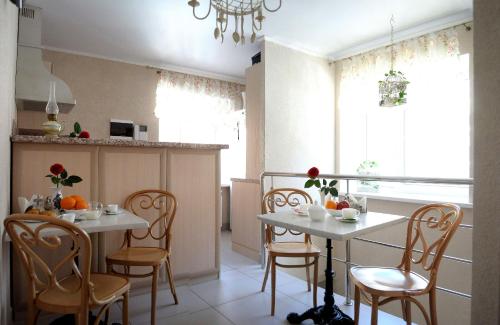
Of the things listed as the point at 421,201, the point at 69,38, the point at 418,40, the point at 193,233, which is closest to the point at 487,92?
the point at 193,233

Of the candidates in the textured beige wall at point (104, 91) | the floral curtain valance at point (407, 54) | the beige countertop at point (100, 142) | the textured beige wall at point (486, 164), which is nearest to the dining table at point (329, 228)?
the textured beige wall at point (486, 164)

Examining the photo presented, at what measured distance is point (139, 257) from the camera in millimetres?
1957

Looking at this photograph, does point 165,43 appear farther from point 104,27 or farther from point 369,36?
point 369,36

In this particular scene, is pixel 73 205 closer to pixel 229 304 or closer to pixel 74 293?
pixel 74 293

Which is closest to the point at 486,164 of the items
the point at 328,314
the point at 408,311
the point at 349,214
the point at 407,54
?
the point at 349,214

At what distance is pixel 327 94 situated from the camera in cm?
431

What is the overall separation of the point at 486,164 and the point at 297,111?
10.4 ft

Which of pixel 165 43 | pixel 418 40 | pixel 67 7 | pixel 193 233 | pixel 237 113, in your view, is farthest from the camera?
pixel 237 113

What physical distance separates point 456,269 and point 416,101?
6.34 ft

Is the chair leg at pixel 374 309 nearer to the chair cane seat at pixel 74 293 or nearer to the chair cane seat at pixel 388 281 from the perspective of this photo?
the chair cane seat at pixel 388 281

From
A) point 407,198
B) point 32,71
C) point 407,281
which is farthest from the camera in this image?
point 407,198

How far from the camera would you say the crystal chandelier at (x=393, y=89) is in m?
3.43

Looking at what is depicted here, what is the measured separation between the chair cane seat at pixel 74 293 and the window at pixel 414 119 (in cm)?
341

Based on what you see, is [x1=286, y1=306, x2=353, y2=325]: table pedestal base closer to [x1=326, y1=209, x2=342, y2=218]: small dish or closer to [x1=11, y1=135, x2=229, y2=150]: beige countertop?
[x1=326, y1=209, x2=342, y2=218]: small dish
